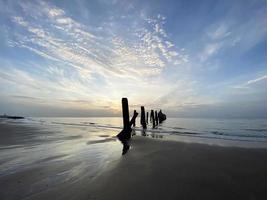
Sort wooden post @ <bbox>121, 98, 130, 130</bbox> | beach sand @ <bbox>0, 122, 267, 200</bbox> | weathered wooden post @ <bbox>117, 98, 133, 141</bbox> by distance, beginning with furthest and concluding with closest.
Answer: wooden post @ <bbox>121, 98, 130, 130</bbox>, weathered wooden post @ <bbox>117, 98, 133, 141</bbox>, beach sand @ <bbox>0, 122, 267, 200</bbox>

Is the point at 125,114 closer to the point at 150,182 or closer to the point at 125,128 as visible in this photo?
the point at 125,128

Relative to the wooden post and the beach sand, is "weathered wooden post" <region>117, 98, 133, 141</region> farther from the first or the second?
the beach sand

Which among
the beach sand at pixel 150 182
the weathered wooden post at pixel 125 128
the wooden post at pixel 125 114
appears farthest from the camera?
the wooden post at pixel 125 114

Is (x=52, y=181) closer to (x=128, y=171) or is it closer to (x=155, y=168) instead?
(x=128, y=171)

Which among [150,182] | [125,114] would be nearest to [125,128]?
[125,114]

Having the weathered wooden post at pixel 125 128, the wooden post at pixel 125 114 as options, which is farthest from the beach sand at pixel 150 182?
the wooden post at pixel 125 114

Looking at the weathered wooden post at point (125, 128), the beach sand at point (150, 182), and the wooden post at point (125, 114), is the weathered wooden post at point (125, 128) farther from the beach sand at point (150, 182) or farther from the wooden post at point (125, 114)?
the beach sand at point (150, 182)

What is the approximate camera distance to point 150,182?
4688mm

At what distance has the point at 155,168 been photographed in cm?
601

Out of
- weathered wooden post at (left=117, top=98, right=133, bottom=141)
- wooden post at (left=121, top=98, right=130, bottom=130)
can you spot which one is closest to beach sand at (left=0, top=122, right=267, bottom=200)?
weathered wooden post at (left=117, top=98, right=133, bottom=141)

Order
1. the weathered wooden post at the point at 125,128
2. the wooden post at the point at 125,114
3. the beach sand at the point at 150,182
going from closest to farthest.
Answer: the beach sand at the point at 150,182
the weathered wooden post at the point at 125,128
the wooden post at the point at 125,114

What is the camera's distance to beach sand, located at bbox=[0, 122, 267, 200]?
391cm

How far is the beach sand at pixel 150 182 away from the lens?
391 centimetres

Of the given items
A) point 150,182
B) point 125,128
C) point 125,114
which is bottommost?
point 150,182
